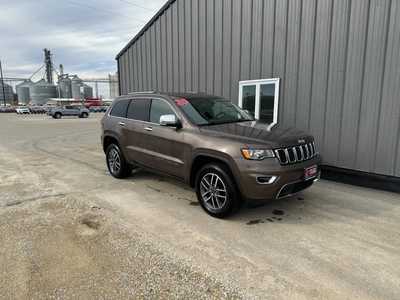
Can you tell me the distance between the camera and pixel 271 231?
11.7 ft

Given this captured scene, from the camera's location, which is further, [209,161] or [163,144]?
[163,144]

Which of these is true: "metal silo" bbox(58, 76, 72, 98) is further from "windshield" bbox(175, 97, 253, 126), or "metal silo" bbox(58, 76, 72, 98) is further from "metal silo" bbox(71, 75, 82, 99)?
"windshield" bbox(175, 97, 253, 126)

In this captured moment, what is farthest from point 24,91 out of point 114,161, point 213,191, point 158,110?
point 213,191

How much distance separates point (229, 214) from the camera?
12.6ft

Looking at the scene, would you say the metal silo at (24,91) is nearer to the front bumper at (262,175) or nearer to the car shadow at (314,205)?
the car shadow at (314,205)

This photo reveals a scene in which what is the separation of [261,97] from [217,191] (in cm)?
375

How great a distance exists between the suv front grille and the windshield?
116 cm

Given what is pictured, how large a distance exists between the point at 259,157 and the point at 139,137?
2.49 meters

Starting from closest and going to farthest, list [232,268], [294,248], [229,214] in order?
[232,268], [294,248], [229,214]

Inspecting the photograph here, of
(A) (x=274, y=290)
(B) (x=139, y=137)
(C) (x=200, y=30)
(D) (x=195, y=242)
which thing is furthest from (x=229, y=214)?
(C) (x=200, y=30)

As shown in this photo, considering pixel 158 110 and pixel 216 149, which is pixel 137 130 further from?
pixel 216 149

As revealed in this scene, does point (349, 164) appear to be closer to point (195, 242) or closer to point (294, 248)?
point (294, 248)

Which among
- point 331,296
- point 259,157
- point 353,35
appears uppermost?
point 353,35

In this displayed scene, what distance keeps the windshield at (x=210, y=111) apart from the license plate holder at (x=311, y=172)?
1.39 meters
